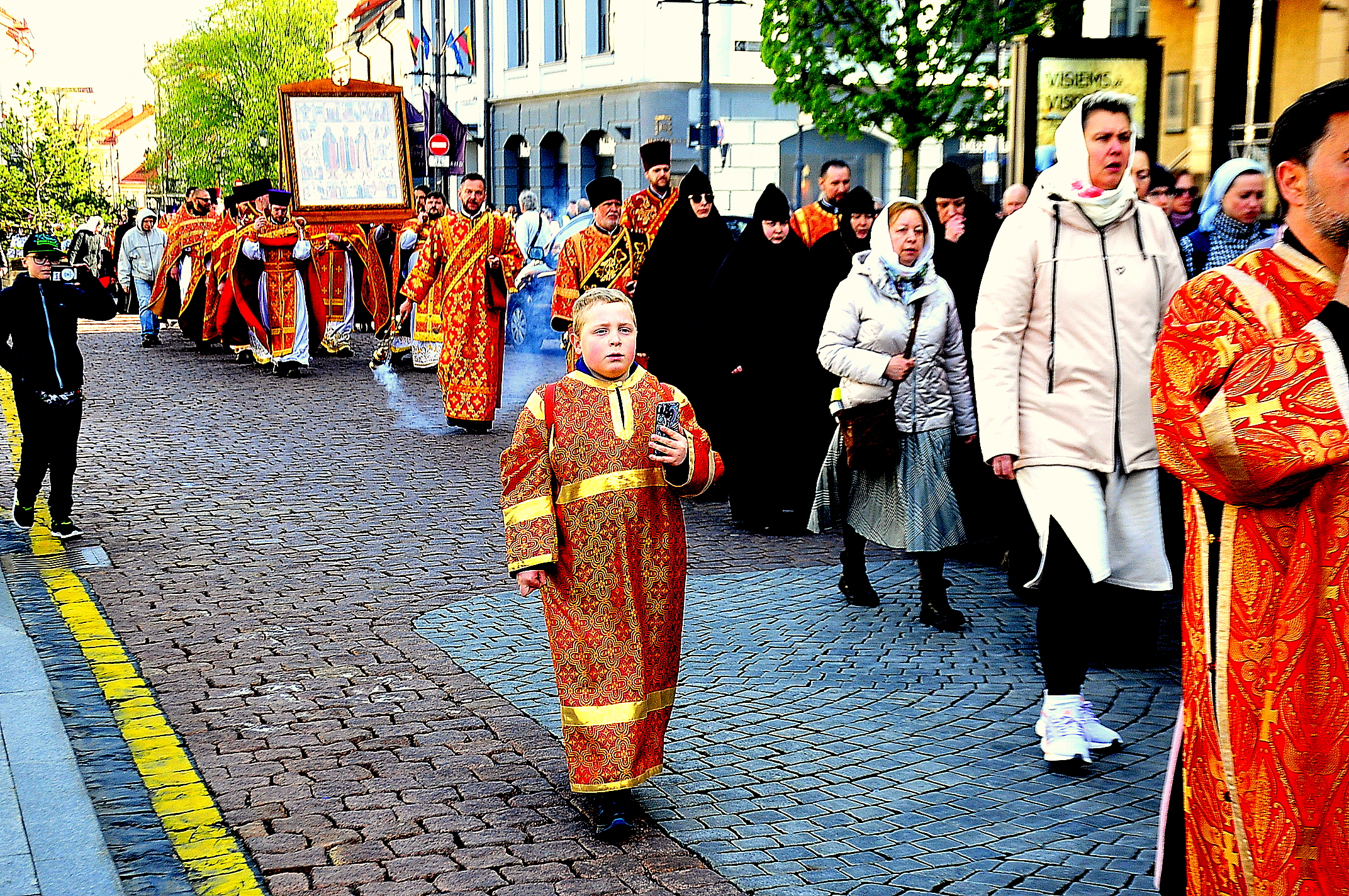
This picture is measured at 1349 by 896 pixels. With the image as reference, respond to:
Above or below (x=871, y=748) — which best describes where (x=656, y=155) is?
above

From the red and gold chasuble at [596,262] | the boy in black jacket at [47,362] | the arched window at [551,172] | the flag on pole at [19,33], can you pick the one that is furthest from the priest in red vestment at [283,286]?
the flag on pole at [19,33]

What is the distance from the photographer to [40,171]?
3694 cm

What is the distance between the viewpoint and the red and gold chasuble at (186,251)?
21188 millimetres

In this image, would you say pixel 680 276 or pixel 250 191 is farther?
pixel 250 191

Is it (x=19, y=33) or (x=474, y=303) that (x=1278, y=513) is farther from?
(x=19, y=33)

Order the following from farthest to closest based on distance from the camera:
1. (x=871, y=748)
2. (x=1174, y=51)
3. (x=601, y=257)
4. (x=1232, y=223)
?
(x=601, y=257)
(x=1174, y=51)
(x=1232, y=223)
(x=871, y=748)

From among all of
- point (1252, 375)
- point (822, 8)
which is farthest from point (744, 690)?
point (822, 8)

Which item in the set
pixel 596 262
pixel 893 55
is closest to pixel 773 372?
pixel 596 262

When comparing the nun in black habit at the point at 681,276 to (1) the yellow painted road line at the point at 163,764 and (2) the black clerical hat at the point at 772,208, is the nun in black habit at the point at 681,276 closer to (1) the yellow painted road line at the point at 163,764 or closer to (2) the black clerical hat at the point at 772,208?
(2) the black clerical hat at the point at 772,208

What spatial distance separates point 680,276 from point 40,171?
101 ft

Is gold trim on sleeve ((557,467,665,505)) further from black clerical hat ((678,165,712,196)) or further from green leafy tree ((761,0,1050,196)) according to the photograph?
green leafy tree ((761,0,1050,196))

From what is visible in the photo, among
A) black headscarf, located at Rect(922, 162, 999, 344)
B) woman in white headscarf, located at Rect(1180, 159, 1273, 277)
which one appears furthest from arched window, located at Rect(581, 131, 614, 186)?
woman in white headscarf, located at Rect(1180, 159, 1273, 277)

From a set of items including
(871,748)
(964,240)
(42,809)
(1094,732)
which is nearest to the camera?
(42,809)

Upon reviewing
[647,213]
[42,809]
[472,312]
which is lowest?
[42,809]
